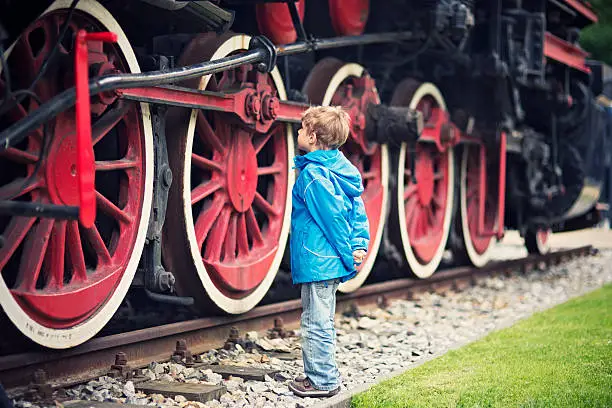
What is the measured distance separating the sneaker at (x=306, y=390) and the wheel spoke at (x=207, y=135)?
67.5 inches

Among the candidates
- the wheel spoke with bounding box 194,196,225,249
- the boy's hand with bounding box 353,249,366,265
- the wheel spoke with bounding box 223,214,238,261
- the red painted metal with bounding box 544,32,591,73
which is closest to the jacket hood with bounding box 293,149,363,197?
the boy's hand with bounding box 353,249,366,265

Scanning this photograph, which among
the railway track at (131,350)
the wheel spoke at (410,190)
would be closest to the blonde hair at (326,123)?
the railway track at (131,350)

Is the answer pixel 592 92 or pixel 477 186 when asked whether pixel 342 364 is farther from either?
pixel 592 92

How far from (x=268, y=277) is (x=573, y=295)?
369 centimetres

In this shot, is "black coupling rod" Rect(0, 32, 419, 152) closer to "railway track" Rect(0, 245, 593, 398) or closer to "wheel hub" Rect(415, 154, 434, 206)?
"railway track" Rect(0, 245, 593, 398)

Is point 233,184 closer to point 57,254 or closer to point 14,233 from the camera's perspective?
point 57,254

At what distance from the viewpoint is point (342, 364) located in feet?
18.5

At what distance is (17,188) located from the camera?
4.52 metres

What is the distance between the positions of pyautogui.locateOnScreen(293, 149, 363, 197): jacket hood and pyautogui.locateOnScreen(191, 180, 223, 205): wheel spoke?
1208 millimetres

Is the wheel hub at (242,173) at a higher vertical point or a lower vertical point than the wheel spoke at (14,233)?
higher

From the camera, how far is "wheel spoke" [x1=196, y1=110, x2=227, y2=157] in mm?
5852

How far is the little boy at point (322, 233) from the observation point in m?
4.62

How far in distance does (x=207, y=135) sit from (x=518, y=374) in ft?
7.03

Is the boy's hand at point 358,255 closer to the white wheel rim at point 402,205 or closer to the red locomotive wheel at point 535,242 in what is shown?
the white wheel rim at point 402,205
